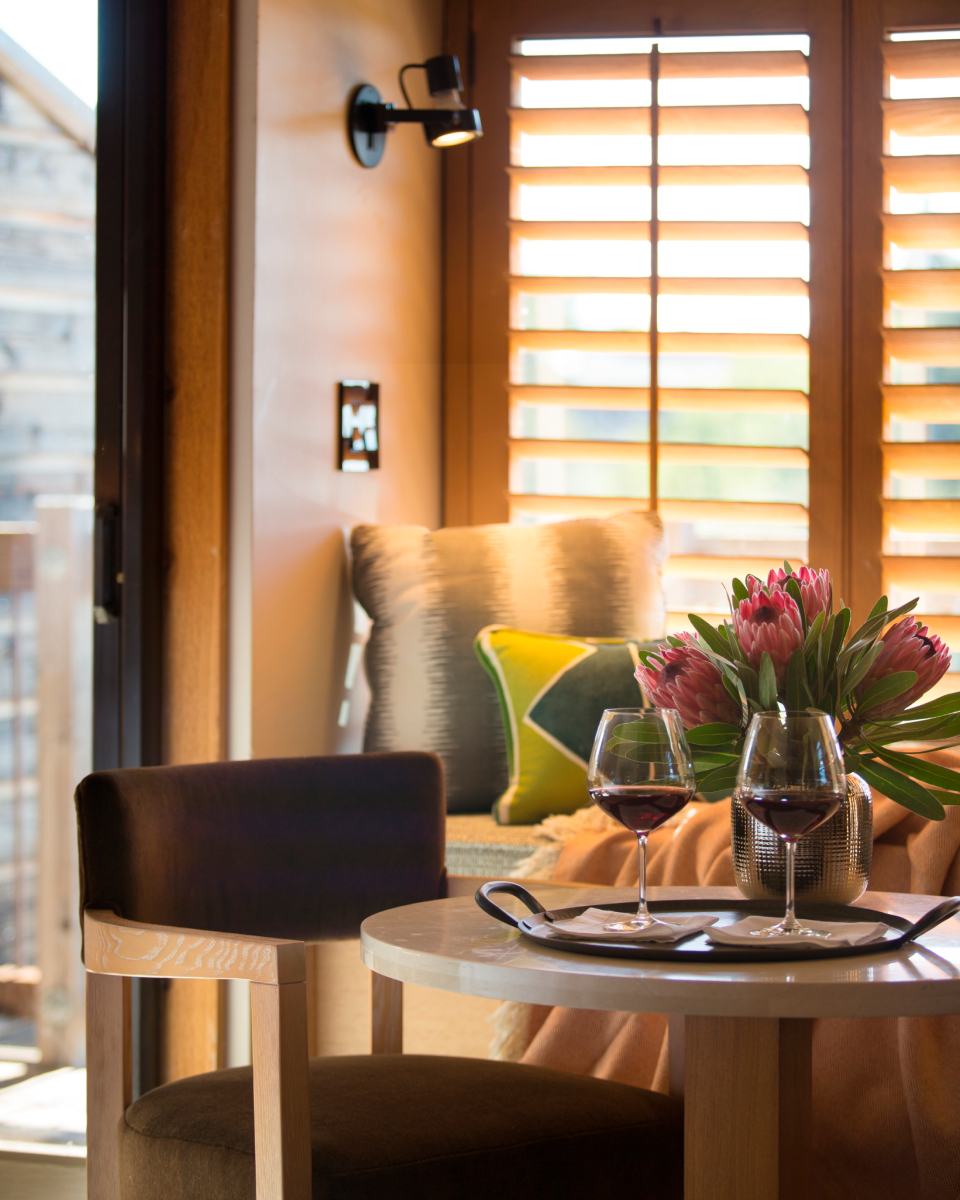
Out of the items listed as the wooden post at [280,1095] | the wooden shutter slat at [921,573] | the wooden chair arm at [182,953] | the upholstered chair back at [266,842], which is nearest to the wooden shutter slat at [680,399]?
the wooden shutter slat at [921,573]

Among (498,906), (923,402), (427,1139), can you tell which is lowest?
(427,1139)

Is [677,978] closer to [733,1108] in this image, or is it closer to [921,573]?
[733,1108]

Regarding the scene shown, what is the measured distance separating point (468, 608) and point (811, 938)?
5.21 feet

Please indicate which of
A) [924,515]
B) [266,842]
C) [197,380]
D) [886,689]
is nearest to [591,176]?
[924,515]

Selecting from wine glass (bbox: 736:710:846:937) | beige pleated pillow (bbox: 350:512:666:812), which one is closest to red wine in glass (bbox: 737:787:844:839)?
wine glass (bbox: 736:710:846:937)

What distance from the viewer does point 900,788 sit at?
4.05ft

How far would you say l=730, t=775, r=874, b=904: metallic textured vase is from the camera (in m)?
1.21

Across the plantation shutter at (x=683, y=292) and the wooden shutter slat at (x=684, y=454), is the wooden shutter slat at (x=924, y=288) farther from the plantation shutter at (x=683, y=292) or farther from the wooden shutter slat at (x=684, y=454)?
the wooden shutter slat at (x=684, y=454)

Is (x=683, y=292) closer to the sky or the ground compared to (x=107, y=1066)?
closer to the sky

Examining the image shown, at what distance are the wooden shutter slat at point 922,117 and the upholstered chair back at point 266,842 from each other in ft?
6.97

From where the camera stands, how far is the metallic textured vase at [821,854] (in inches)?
47.8

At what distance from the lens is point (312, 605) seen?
7.97 ft

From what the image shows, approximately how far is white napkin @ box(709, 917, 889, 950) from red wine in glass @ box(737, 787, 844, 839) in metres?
0.09


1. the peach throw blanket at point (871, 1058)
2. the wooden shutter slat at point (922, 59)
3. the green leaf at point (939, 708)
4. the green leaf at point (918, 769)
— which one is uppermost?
the wooden shutter slat at point (922, 59)
